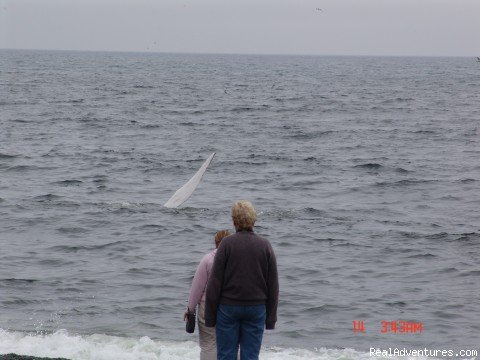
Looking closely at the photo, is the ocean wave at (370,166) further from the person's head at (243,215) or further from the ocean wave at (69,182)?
the person's head at (243,215)

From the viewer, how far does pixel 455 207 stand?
2430cm

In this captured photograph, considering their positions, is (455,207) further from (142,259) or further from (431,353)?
(431,353)

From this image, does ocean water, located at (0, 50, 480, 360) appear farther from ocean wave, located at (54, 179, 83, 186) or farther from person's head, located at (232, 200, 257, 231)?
person's head, located at (232, 200, 257, 231)

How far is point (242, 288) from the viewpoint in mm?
7203

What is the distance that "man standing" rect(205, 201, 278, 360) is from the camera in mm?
7148

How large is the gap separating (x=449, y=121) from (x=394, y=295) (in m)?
38.1

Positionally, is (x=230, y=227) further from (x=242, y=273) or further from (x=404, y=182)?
(x=242, y=273)

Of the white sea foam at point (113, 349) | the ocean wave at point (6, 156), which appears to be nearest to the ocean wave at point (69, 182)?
the ocean wave at point (6, 156)

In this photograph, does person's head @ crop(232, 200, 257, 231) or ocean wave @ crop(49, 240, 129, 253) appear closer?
person's head @ crop(232, 200, 257, 231)

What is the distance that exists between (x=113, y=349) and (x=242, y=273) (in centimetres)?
530

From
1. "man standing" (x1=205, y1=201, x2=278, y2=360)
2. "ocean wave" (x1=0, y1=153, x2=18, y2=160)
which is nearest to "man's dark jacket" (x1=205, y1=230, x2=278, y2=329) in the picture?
"man standing" (x1=205, y1=201, x2=278, y2=360)

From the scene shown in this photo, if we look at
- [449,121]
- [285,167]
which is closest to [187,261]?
[285,167]
